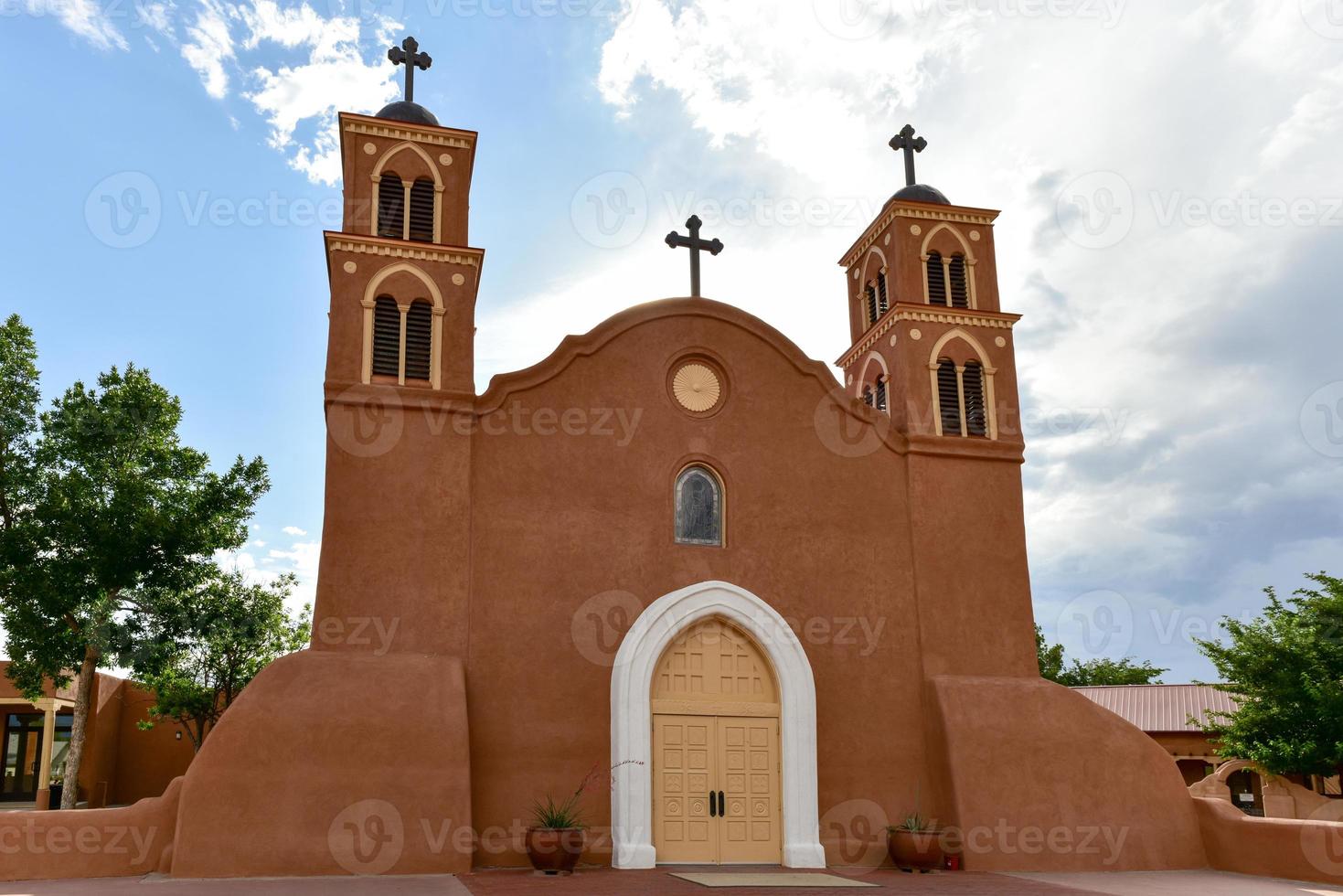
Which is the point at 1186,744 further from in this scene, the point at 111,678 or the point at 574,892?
the point at 111,678

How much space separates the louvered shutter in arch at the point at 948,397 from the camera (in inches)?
693

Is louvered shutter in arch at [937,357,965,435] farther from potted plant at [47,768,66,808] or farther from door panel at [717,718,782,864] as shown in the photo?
potted plant at [47,768,66,808]

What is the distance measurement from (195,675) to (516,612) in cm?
1695

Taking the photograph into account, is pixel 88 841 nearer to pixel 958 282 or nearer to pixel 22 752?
pixel 958 282

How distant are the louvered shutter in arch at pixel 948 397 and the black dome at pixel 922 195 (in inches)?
112

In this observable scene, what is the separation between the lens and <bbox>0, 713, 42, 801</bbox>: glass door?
29.1 meters

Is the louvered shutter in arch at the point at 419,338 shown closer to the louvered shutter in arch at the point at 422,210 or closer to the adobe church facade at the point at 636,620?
the adobe church facade at the point at 636,620

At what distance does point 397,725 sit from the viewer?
12969mm

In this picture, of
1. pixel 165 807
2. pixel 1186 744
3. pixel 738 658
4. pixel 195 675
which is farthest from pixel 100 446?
pixel 1186 744

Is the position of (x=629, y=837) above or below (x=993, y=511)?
below

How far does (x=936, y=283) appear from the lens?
18516 millimetres

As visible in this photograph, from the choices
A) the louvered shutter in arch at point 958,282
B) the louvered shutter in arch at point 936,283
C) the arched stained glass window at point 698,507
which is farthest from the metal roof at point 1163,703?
the arched stained glass window at point 698,507

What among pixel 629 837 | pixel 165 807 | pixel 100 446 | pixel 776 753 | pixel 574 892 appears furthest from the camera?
pixel 100 446

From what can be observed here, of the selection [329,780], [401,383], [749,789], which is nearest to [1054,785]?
[749,789]
